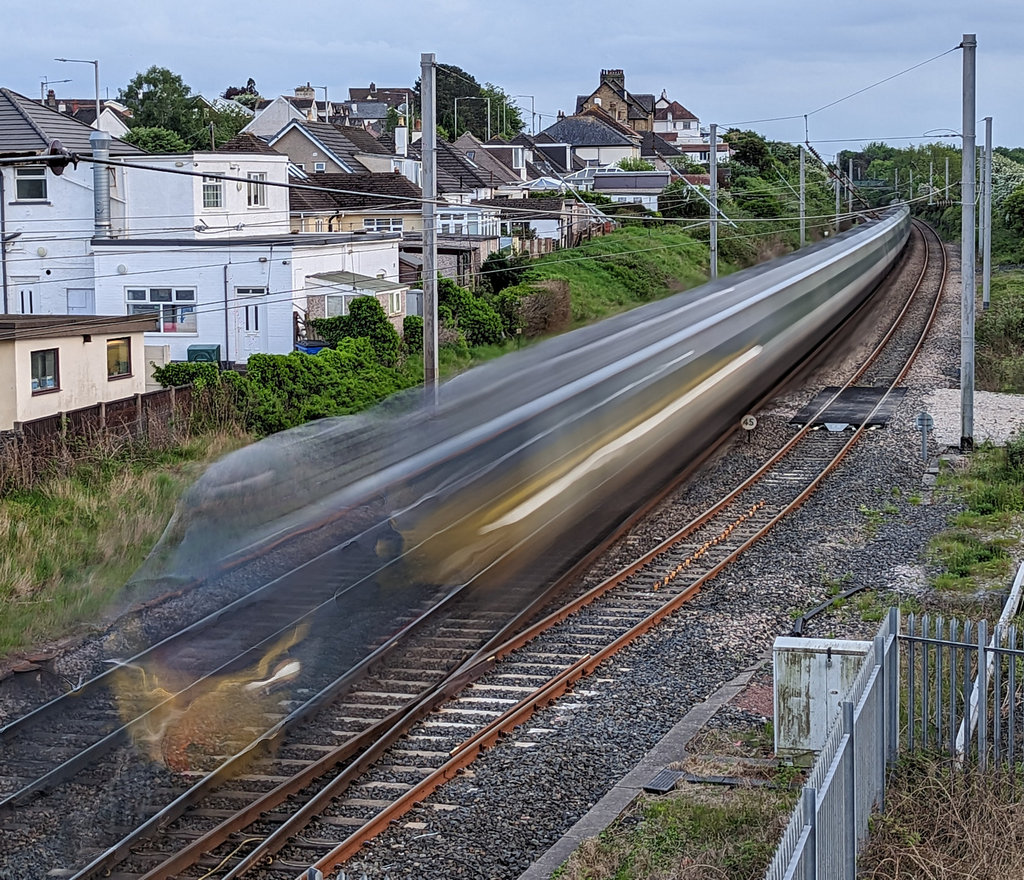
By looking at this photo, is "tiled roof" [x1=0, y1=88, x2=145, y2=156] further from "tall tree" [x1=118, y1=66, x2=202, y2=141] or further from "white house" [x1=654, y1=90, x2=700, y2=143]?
"white house" [x1=654, y1=90, x2=700, y2=143]

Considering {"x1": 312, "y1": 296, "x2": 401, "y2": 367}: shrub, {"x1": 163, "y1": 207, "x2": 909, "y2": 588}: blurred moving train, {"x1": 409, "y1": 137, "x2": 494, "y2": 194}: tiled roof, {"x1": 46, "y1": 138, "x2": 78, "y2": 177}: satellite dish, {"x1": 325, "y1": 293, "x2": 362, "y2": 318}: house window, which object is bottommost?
{"x1": 163, "y1": 207, "x2": 909, "y2": 588}: blurred moving train

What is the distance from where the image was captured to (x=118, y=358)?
23.8m

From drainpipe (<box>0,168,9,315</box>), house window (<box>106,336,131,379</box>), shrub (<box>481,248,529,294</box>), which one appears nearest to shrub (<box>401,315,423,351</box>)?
shrub (<box>481,248,529,294</box>)

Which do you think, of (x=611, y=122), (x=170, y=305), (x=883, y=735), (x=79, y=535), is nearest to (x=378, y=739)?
(x=883, y=735)

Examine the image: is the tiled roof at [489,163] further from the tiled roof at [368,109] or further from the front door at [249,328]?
the tiled roof at [368,109]

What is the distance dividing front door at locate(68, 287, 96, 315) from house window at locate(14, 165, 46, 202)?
352 centimetres

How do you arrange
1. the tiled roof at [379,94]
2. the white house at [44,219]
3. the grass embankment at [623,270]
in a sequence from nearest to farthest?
the white house at [44,219] → the grass embankment at [623,270] → the tiled roof at [379,94]

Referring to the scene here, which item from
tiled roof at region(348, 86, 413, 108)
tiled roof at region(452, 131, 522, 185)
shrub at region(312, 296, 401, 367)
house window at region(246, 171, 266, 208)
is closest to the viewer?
shrub at region(312, 296, 401, 367)

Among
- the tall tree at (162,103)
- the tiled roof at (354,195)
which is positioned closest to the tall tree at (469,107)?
the tall tree at (162,103)

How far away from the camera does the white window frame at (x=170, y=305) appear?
31.3 metres

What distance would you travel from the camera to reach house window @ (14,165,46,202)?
35000 millimetres

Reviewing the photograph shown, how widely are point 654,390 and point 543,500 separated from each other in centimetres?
410

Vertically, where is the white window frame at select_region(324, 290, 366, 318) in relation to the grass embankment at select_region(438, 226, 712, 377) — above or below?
below

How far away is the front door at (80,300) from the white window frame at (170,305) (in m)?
1.72
